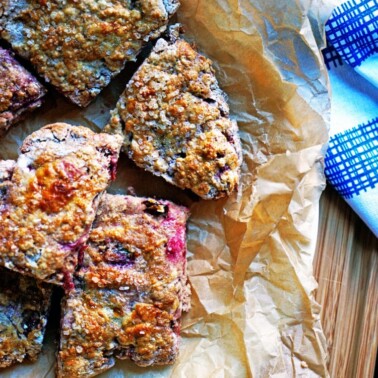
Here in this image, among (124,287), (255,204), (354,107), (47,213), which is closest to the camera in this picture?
(47,213)

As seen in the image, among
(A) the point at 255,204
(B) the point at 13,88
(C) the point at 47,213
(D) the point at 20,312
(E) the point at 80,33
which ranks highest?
(E) the point at 80,33

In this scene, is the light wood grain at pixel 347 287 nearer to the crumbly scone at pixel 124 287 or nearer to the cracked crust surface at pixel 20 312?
the crumbly scone at pixel 124 287

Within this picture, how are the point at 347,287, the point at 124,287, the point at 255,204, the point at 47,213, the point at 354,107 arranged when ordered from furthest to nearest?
the point at 347,287 < the point at 354,107 < the point at 255,204 < the point at 124,287 < the point at 47,213

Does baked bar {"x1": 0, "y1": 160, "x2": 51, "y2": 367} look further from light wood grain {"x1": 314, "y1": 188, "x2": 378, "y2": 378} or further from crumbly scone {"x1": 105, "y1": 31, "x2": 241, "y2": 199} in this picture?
light wood grain {"x1": 314, "y1": 188, "x2": 378, "y2": 378}

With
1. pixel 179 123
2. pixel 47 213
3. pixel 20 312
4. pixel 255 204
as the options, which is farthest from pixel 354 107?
pixel 20 312

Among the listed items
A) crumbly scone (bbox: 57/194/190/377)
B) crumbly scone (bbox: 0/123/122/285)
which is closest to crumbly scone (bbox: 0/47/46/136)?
crumbly scone (bbox: 0/123/122/285)

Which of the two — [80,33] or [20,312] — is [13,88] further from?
[20,312]

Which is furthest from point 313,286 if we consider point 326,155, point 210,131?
point 210,131
